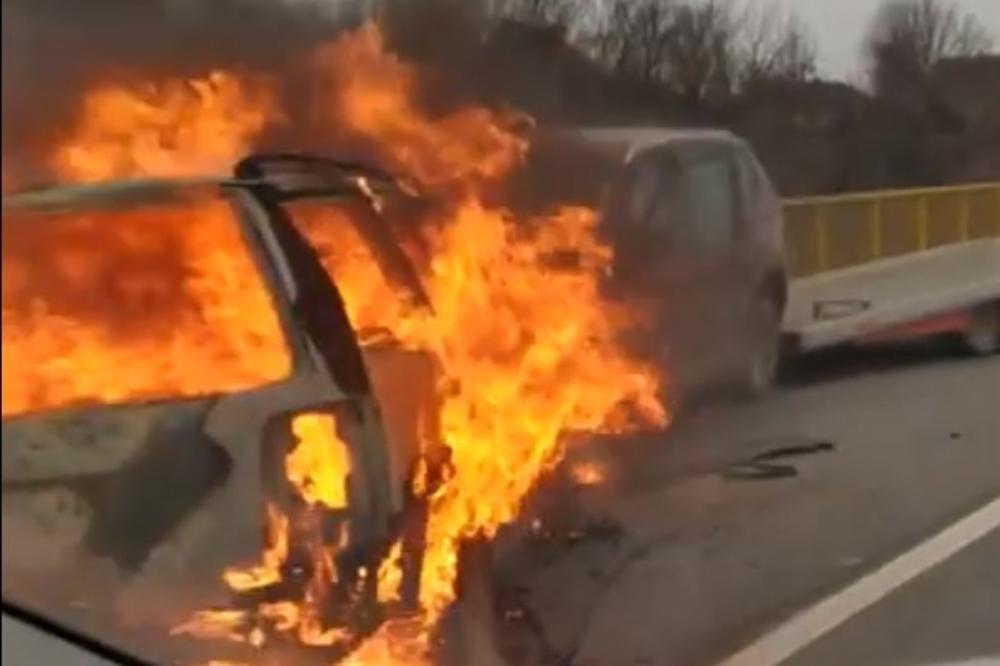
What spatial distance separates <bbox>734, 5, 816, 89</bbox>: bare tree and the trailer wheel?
1.37 ft

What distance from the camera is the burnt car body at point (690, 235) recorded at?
2.31m

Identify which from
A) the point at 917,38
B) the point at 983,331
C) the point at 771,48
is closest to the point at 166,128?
the point at 771,48

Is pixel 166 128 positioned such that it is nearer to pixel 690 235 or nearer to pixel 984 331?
pixel 690 235

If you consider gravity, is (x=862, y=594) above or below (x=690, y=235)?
below

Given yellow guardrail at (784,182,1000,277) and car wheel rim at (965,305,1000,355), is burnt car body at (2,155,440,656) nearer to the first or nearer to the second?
yellow guardrail at (784,182,1000,277)

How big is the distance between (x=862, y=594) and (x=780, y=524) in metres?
0.16

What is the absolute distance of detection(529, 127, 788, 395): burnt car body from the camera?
2314mm

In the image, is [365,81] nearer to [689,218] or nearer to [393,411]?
[393,411]

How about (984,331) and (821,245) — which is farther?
(984,331)

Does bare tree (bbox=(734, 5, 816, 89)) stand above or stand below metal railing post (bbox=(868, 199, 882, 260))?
above

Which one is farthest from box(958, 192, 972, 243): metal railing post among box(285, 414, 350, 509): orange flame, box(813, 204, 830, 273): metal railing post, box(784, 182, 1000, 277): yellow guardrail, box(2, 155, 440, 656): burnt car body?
box(285, 414, 350, 509): orange flame

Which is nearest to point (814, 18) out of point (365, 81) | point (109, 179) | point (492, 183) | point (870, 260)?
point (870, 260)

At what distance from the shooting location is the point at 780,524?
2547 millimetres

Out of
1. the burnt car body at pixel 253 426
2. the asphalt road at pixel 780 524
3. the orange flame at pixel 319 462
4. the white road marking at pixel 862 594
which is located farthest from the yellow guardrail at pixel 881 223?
the orange flame at pixel 319 462
